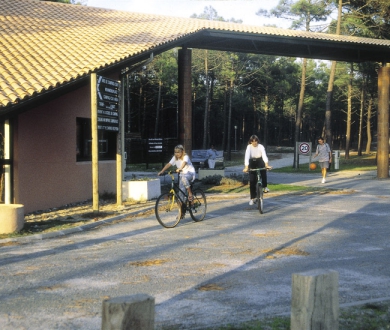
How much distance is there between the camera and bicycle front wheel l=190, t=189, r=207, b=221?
39.6ft

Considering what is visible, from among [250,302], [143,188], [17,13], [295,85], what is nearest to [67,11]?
[17,13]

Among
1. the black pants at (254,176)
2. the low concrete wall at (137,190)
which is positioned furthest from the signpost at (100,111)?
the black pants at (254,176)

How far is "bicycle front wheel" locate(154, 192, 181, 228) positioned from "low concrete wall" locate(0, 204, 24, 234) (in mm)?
2641

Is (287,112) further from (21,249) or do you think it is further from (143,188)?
(21,249)

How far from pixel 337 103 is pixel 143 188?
68.4 meters

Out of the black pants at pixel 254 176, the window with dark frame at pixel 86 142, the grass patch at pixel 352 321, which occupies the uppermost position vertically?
the window with dark frame at pixel 86 142

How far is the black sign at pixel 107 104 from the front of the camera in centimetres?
1385

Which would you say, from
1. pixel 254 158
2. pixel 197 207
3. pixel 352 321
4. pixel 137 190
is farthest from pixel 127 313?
pixel 137 190

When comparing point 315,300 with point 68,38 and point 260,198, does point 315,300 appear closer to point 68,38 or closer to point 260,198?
point 260,198

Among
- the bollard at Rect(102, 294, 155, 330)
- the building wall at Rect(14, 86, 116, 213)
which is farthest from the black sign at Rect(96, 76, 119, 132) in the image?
the bollard at Rect(102, 294, 155, 330)

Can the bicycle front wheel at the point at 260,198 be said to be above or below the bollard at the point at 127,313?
below

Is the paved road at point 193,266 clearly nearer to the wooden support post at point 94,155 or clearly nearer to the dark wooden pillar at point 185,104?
the wooden support post at point 94,155

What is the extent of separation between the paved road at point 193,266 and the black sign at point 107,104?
2995mm

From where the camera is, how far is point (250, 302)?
5656 mm
